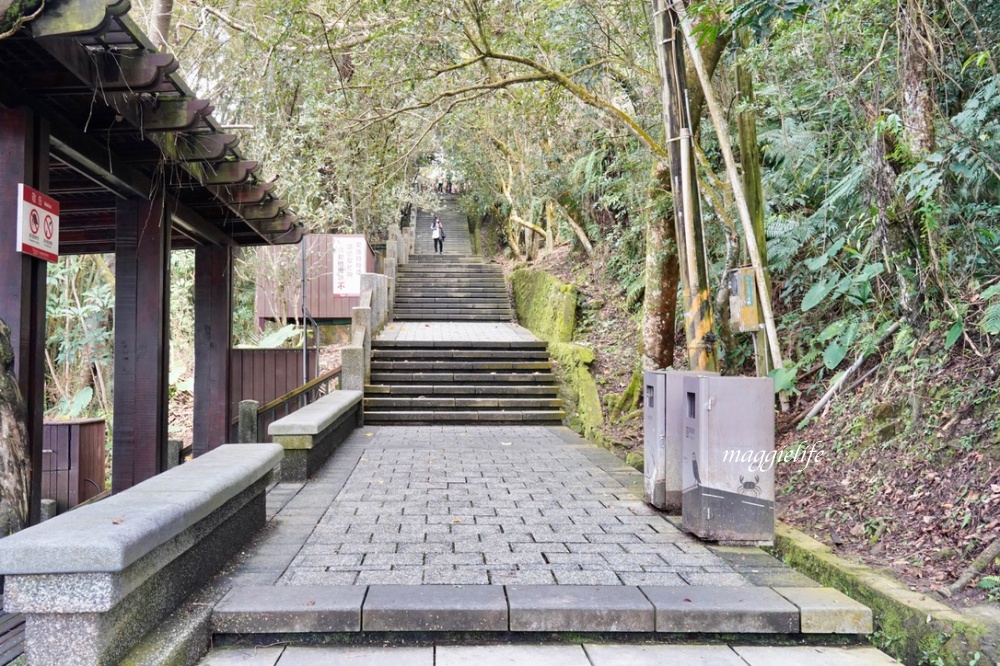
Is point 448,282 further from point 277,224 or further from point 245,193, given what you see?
point 245,193

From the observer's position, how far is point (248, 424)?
264 inches

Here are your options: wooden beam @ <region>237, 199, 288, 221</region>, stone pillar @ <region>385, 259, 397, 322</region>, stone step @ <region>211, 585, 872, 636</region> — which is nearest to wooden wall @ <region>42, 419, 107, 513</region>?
wooden beam @ <region>237, 199, 288, 221</region>

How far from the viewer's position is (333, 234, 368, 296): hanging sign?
15.5 metres

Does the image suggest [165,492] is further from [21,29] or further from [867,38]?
[867,38]

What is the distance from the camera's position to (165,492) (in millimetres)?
3436

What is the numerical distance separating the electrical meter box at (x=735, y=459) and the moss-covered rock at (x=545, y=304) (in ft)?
28.1

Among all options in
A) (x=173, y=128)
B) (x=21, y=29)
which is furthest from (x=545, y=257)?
(x=21, y=29)

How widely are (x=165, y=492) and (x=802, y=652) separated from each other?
10.7ft

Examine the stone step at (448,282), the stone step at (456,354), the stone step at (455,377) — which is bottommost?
the stone step at (455,377)

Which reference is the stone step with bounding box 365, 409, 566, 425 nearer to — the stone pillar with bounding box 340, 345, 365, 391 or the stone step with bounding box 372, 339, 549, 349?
the stone pillar with bounding box 340, 345, 365, 391

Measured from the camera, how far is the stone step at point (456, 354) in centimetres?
1255

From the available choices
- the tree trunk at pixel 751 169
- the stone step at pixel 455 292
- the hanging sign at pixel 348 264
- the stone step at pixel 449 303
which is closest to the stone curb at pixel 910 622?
the tree trunk at pixel 751 169

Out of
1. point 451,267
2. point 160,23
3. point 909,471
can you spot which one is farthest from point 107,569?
point 451,267

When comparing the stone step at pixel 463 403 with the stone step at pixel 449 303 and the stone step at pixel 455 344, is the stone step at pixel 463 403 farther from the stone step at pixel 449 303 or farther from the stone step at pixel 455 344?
the stone step at pixel 449 303
